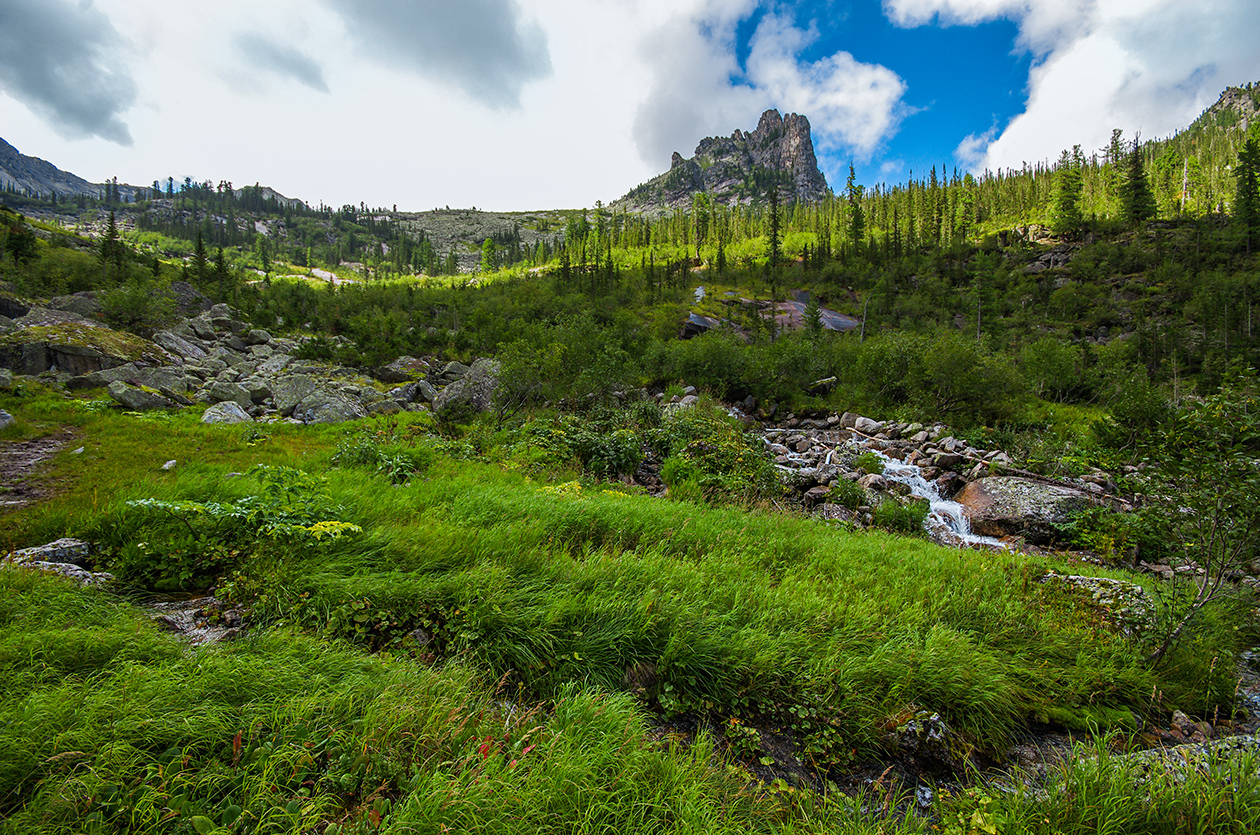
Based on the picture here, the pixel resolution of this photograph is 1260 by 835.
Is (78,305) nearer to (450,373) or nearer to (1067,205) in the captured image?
(450,373)

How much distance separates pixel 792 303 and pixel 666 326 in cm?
2515

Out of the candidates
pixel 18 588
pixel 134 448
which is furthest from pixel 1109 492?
pixel 134 448

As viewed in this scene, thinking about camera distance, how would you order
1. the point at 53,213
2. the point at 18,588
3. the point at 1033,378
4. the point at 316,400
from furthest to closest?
the point at 53,213
the point at 1033,378
the point at 316,400
the point at 18,588

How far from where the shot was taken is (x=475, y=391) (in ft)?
62.4

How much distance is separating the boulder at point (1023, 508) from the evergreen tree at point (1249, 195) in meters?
76.8

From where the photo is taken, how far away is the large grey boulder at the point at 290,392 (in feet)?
54.6

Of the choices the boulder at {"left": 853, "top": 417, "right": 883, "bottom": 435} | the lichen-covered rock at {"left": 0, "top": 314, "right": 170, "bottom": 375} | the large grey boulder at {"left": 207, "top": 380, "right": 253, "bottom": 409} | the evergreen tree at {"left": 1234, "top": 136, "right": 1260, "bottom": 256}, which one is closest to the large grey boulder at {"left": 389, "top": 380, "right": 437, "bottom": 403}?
the large grey boulder at {"left": 207, "top": 380, "right": 253, "bottom": 409}

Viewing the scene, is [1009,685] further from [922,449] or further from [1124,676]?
[922,449]

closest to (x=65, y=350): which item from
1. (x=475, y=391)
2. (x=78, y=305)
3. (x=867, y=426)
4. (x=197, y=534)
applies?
(x=78, y=305)

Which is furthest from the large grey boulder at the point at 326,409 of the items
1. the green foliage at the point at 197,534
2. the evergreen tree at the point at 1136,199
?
the evergreen tree at the point at 1136,199

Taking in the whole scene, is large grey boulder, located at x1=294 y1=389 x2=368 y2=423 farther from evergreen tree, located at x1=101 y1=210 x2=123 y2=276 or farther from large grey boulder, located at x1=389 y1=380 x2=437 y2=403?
evergreen tree, located at x1=101 y1=210 x2=123 y2=276

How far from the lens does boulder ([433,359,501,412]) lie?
60.8 ft

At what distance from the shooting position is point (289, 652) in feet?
10.7

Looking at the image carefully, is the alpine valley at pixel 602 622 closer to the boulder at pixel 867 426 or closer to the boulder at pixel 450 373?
the boulder at pixel 867 426
